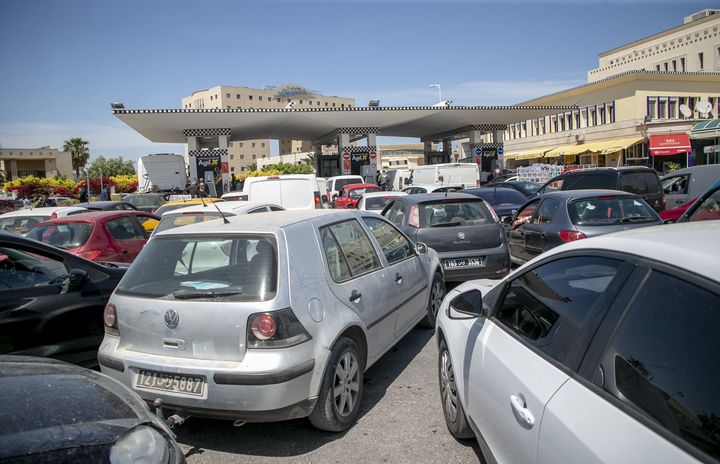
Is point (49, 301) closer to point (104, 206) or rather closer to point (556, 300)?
point (556, 300)

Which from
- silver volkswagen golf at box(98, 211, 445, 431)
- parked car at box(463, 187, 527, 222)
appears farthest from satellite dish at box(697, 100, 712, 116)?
silver volkswagen golf at box(98, 211, 445, 431)

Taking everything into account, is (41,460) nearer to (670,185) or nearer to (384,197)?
(384,197)

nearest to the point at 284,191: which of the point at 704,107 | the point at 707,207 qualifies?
the point at 707,207

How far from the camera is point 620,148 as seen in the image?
39562 mm

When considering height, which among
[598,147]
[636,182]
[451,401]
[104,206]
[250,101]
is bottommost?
[451,401]

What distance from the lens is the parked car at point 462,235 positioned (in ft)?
25.1

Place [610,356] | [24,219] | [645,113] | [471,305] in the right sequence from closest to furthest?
[610,356]
[471,305]
[24,219]
[645,113]

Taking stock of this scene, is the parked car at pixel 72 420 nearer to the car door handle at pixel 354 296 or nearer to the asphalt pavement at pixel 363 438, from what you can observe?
the asphalt pavement at pixel 363 438

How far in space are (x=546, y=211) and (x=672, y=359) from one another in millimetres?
7059

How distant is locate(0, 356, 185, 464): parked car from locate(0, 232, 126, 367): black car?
184 cm

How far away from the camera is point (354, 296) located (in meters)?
4.11

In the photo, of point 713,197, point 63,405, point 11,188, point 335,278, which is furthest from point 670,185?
point 11,188

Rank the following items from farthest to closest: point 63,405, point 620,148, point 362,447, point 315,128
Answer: point 620,148 < point 315,128 < point 362,447 < point 63,405

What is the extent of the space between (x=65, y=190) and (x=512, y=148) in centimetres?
4505
